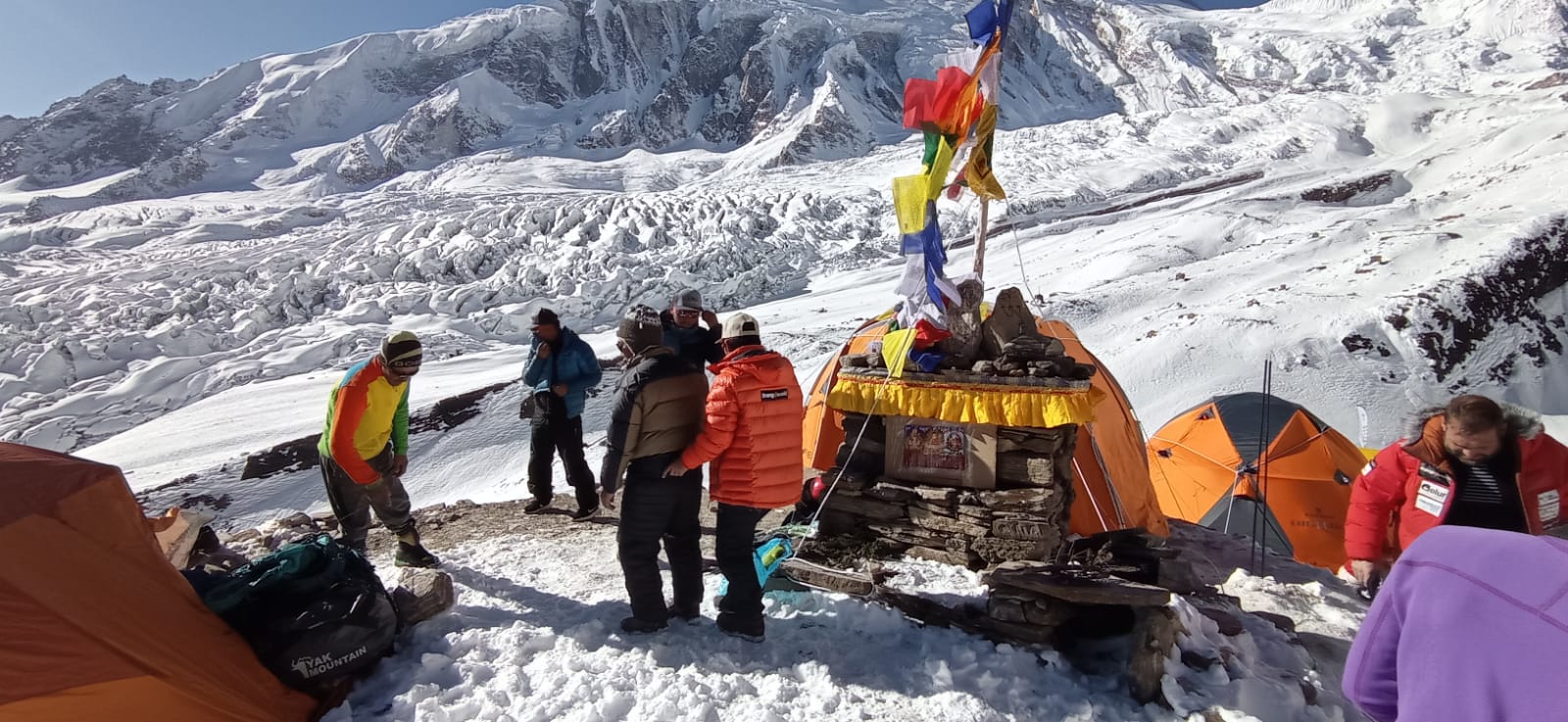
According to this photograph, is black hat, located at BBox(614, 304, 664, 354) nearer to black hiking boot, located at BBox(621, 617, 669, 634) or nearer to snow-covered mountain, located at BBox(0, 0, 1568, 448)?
black hiking boot, located at BBox(621, 617, 669, 634)

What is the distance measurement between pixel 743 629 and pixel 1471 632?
2643 mm

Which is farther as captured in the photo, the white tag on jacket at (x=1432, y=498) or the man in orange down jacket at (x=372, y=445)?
the man in orange down jacket at (x=372, y=445)

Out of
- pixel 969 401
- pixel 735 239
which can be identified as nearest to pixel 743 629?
pixel 969 401

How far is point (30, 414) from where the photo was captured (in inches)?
761

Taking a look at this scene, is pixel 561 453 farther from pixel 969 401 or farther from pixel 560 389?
pixel 969 401

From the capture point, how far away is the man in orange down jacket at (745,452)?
3232 mm

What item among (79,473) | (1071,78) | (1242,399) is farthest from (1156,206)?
(1071,78)

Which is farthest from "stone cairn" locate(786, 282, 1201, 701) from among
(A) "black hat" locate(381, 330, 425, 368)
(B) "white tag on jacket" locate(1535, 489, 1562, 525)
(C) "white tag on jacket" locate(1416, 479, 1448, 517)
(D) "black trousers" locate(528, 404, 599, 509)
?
(A) "black hat" locate(381, 330, 425, 368)

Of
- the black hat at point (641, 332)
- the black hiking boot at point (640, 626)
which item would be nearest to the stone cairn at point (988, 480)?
the black hiking boot at point (640, 626)

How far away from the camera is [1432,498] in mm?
3283

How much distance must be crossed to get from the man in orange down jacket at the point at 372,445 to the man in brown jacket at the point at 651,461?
138 centimetres

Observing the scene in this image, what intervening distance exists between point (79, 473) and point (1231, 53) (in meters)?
74.7

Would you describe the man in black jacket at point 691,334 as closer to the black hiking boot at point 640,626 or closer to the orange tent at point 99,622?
the black hiking boot at point 640,626

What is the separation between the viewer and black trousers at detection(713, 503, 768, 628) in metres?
3.36
